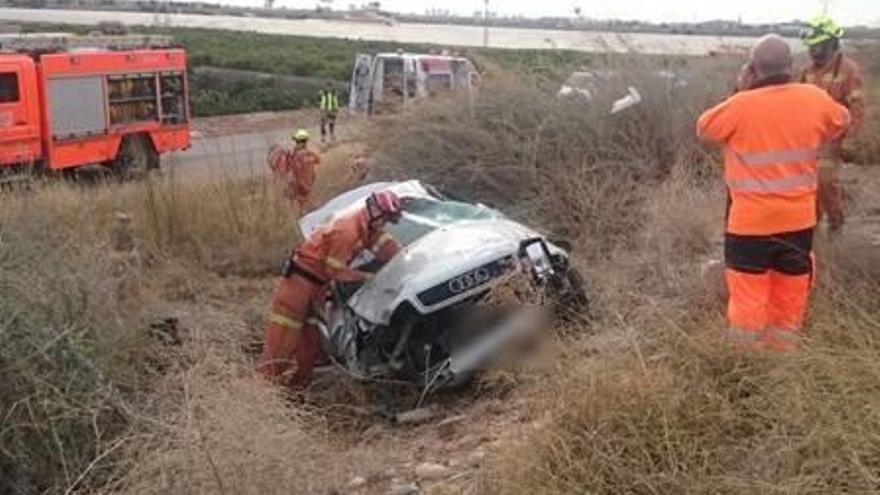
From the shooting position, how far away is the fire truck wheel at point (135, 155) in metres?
20.8

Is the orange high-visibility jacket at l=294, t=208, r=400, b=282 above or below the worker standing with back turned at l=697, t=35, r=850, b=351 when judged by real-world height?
below

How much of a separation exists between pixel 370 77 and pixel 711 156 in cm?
1111

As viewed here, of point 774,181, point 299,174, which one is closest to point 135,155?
point 299,174

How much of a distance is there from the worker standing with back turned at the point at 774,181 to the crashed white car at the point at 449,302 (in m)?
1.46

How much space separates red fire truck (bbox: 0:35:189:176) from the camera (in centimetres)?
1836

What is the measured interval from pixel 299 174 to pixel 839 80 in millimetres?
6064

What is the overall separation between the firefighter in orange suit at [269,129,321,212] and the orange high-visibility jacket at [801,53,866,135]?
18.3ft

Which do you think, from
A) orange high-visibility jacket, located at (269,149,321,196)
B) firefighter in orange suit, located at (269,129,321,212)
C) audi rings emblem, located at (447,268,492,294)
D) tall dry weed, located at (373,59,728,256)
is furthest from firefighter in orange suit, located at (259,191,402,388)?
orange high-visibility jacket, located at (269,149,321,196)

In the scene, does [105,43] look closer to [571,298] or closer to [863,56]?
[863,56]

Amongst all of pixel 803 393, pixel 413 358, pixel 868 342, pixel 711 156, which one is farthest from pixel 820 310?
pixel 711 156

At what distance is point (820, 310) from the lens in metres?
5.04

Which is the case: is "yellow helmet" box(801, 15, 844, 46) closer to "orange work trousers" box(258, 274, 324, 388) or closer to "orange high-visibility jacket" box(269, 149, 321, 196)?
"orange work trousers" box(258, 274, 324, 388)

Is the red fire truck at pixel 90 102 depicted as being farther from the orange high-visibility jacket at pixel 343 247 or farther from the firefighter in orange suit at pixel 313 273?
the orange high-visibility jacket at pixel 343 247

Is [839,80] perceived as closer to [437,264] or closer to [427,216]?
[427,216]
